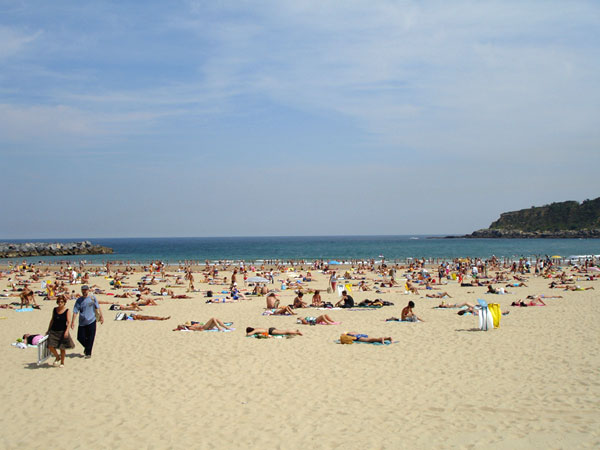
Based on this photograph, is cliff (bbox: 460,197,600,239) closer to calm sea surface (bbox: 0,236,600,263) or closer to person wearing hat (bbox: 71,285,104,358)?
calm sea surface (bbox: 0,236,600,263)

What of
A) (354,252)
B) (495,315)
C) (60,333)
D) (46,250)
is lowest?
(354,252)

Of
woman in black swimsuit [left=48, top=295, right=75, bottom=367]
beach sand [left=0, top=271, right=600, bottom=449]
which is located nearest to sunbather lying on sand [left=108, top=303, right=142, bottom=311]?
beach sand [left=0, top=271, right=600, bottom=449]

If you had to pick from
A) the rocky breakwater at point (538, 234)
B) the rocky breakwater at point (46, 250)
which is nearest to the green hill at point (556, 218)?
the rocky breakwater at point (538, 234)

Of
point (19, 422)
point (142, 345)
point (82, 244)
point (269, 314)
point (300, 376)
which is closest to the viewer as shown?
point (19, 422)

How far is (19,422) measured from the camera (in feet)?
19.7

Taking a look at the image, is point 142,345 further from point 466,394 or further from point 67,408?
point 466,394

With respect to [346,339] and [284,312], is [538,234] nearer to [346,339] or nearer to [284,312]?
[284,312]

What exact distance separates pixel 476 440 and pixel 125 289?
24.8 meters

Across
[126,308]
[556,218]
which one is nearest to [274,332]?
[126,308]

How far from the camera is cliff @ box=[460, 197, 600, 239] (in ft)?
442

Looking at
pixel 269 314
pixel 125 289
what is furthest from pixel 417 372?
pixel 125 289

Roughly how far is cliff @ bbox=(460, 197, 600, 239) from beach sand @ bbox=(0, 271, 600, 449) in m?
141

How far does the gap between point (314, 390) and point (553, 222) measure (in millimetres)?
160693

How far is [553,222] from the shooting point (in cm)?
14650
